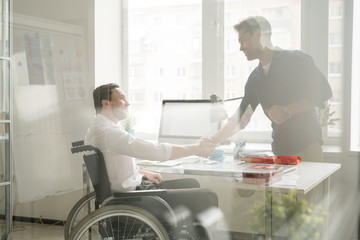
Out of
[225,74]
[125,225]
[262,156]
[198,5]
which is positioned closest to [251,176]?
[262,156]

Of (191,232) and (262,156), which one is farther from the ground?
(262,156)

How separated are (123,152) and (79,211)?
47 cm

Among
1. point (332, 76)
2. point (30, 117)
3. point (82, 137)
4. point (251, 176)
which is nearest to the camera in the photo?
point (332, 76)

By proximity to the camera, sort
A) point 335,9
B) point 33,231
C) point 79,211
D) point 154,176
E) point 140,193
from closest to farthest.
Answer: point 335,9, point 140,193, point 154,176, point 79,211, point 33,231

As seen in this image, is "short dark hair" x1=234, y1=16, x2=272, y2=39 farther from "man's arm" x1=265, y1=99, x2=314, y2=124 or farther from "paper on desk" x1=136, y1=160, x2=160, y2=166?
"paper on desk" x1=136, y1=160, x2=160, y2=166

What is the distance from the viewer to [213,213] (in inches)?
69.6

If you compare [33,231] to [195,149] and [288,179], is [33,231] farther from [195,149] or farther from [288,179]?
[288,179]

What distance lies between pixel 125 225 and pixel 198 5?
92 centimetres

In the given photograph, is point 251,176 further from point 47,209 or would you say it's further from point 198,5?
point 47,209

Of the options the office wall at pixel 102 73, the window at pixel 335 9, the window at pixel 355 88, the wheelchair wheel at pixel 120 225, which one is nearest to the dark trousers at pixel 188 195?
the wheelchair wheel at pixel 120 225

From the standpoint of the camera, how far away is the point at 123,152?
172 cm

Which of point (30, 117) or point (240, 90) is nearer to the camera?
point (240, 90)

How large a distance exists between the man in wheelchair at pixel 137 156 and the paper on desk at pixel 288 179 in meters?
0.29

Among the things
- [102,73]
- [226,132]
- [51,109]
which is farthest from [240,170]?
[51,109]
